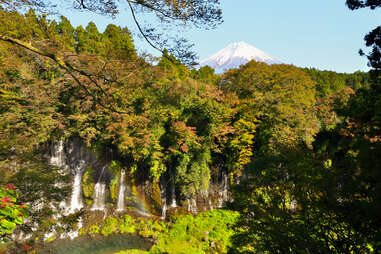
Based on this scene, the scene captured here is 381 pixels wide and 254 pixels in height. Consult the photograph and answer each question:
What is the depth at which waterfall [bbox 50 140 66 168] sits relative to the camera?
50.2ft

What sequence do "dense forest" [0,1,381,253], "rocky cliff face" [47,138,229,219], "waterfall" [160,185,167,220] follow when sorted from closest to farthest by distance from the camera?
"dense forest" [0,1,381,253] < "rocky cliff face" [47,138,229,219] < "waterfall" [160,185,167,220]

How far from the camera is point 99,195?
49.8 feet

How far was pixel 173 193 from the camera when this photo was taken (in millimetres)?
16344

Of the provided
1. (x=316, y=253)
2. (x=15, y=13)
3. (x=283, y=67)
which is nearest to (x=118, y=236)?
(x=316, y=253)

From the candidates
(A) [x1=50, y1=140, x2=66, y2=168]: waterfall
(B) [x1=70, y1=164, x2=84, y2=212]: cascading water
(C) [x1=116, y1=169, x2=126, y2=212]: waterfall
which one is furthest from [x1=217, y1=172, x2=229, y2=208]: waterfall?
(A) [x1=50, y1=140, x2=66, y2=168]: waterfall

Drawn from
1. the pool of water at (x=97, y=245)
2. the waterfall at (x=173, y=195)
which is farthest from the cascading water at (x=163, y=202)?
the pool of water at (x=97, y=245)

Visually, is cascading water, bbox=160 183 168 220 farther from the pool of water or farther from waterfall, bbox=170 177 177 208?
the pool of water

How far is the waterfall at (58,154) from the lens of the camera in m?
15.3

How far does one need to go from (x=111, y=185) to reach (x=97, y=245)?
4.09 metres

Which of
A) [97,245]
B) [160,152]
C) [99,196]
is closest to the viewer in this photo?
[97,245]

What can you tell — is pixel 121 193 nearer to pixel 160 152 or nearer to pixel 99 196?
pixel 99 196

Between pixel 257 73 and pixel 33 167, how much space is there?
18.7m

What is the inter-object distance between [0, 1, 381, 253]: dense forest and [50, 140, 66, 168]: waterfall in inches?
5.0

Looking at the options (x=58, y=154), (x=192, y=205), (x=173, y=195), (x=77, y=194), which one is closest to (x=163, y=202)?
(x=173, y=195)
